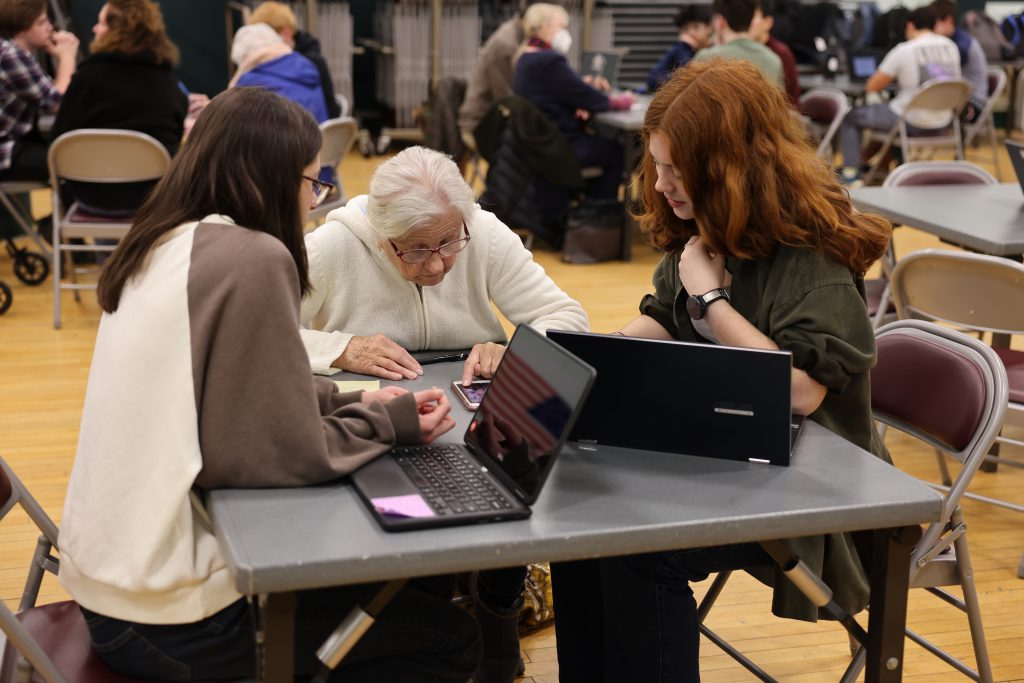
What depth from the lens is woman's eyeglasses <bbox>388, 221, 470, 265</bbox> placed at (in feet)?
7.71

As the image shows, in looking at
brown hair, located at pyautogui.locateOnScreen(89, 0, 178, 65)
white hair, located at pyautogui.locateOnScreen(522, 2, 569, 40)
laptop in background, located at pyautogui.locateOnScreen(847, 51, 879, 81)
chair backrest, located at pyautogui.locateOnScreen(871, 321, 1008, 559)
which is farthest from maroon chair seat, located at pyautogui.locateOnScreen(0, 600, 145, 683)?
laptop in background, located at pyautogui.locateOnScreen(847, 51, 879, 81)

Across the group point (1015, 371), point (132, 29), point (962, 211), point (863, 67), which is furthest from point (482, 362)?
point (863, 67)

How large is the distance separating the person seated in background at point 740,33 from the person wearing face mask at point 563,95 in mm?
621

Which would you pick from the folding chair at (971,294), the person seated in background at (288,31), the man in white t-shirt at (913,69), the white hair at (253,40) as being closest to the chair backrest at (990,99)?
the man in white t-shirt at (913,69)

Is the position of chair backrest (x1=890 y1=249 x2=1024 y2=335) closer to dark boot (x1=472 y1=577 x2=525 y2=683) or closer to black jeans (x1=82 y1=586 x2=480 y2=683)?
dark boot (x1=472 y1=577 x2=525 y2=683)

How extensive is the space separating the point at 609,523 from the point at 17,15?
4.86 m

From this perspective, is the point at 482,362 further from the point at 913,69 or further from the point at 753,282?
the point at 913,69

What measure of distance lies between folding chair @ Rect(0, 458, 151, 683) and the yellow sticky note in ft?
1.80

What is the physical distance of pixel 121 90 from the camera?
505cm

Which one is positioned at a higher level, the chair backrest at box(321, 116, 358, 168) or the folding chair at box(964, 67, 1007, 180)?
the chair backrest at box(321, 116, 358, 168)

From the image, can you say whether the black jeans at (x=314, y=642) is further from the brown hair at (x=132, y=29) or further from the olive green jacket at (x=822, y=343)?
the brown hair at (x=132, y=29)

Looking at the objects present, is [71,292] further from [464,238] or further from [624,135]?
[464,238]

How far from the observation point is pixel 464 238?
2393mm

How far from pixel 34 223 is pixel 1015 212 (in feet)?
15.3
